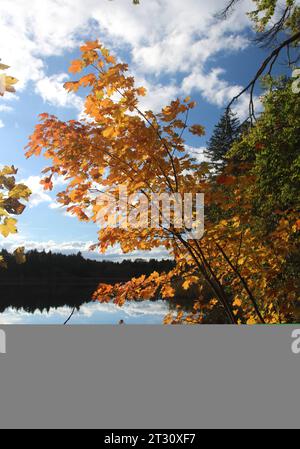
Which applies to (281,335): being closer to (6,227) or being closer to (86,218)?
(6,227)

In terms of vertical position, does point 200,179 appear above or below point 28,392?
above

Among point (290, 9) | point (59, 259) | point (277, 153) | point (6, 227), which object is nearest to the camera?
point (6, 227)

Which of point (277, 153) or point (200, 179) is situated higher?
point (277, 153)

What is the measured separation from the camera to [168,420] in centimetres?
152

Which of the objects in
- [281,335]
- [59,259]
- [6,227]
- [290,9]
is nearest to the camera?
[6,227]

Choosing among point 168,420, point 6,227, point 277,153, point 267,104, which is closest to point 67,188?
point 6,227

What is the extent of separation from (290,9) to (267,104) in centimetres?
538

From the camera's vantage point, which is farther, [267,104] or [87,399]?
[267,104]

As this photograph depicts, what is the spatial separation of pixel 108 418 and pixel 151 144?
206 cm

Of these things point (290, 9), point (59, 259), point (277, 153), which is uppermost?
point (290, 9)
